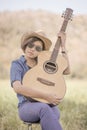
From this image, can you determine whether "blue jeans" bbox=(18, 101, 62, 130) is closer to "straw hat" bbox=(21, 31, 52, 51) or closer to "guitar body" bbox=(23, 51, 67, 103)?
"guitar body" bbox=(23, 51, 67, 103)

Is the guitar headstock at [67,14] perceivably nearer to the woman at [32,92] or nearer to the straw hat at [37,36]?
the woman at [32,92]

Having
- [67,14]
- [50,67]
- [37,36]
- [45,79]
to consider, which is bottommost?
[45,79]

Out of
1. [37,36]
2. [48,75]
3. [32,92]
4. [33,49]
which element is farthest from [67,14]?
[32,92]

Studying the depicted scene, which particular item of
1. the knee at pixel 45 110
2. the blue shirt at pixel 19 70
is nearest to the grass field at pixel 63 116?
the blue shirt at pixel 19 70

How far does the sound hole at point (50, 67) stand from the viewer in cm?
481

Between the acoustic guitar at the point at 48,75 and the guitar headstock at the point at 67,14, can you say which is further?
the guitar headstock at the point at 67,14

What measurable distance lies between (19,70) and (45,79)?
0.25 metres

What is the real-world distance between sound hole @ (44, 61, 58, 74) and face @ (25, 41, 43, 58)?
13cm

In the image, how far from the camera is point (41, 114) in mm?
4414

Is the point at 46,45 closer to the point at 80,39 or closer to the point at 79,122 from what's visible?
the point at 79,122

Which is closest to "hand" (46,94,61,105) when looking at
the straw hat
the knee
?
the knee

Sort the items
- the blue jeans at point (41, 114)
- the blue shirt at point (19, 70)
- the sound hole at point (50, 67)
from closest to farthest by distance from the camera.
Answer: the blue jeans at point (41, 114), the blue shirt at point (19, 70), the sound hole at point (50, 67)

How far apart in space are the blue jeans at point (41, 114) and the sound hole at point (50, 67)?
0.35 m

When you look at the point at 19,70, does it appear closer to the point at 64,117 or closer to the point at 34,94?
the point at 34,94
